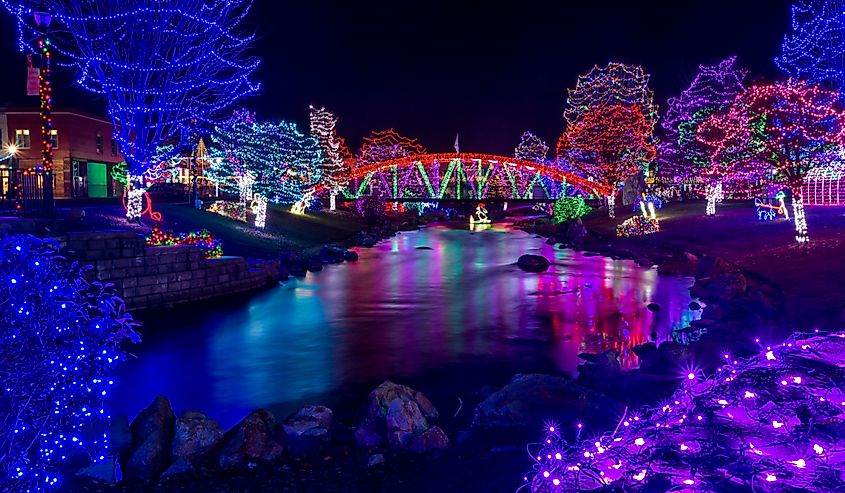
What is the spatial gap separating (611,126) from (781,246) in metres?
30.3

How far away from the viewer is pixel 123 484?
675cm

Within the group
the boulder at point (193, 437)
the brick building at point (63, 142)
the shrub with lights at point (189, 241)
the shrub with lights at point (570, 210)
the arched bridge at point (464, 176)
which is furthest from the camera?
the arched bridge at point (464, 176)

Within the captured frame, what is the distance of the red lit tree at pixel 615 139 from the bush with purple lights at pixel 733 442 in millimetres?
48863

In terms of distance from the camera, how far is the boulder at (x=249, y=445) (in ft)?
23.7

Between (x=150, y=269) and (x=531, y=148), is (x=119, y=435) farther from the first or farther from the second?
(x=531, y=148)

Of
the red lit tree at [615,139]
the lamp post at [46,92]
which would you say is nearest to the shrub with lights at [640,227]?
the red lit tree at [615,139]

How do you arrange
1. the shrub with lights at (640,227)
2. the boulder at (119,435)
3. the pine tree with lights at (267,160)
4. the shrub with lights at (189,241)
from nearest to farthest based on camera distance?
the boulder at (119,435), the shrub with lights at (189,241), the shrub with lights at (640,227), the pine tree with lights at (267,160)

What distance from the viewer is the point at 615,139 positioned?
53969mm

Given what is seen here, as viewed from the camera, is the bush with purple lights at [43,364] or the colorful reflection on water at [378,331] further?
the colorful reflection on water at [378,331]

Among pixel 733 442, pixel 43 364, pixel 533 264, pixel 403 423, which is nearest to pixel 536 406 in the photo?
pixel 403 423

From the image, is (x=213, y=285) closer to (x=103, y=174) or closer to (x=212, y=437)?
(x=212, y=437)

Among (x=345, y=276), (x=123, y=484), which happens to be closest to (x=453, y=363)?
(x=123, y=484)

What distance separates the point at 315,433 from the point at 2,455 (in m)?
3.41

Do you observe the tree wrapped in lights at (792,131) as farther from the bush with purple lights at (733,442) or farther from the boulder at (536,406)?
the bush with purple lights at (733,442)
